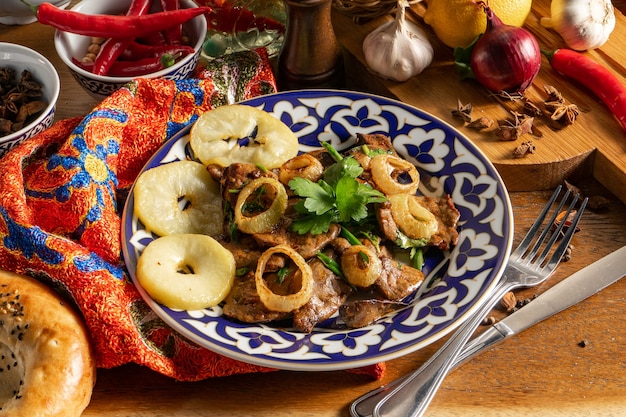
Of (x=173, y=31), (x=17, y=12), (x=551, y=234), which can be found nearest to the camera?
(x=551, y=234)

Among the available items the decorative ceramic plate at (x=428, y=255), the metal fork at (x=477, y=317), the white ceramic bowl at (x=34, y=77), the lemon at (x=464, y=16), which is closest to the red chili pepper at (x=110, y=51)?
the white ceramic bowl at (x=34, y=77)

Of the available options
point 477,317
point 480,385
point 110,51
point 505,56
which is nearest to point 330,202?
point 477,317

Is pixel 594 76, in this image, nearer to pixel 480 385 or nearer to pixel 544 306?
pixel 544 306

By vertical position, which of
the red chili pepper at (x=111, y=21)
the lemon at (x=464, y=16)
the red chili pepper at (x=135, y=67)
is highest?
the lemon at (x=464, y=16)

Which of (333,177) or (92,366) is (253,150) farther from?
(92,366)

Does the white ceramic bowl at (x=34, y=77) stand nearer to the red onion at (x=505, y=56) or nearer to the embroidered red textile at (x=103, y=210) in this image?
the embroidered red textile at (x=103, y=210)

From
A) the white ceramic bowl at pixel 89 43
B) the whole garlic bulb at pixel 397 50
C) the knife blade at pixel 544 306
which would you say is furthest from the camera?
the whole garlic bulb at pixel 397 50

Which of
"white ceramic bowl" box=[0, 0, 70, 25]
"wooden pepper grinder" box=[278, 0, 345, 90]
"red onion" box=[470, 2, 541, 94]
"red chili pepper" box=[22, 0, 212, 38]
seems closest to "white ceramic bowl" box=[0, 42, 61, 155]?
"red chili pepper" box=[22, 0, 212, 38]
